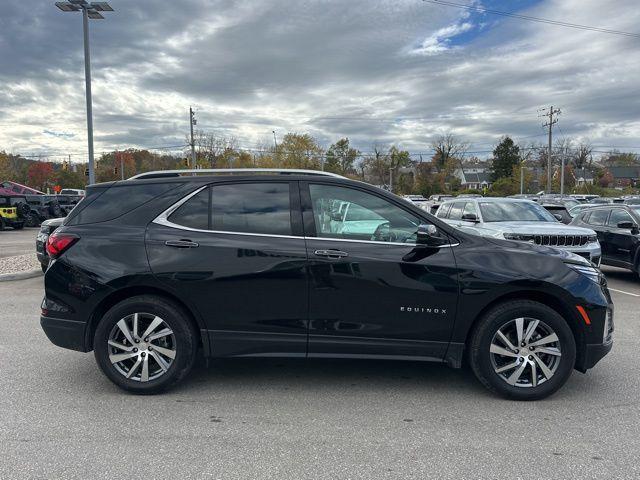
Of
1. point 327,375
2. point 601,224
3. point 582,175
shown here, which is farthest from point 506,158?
point 327,375

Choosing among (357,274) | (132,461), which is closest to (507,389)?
(357,274)

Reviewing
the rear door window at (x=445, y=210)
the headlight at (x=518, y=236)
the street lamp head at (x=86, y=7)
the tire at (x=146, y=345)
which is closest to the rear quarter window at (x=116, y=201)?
the tire at (x=146, y=345)

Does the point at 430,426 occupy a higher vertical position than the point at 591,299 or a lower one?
lower

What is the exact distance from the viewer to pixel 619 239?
32.9ft

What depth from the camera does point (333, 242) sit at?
3945 mm

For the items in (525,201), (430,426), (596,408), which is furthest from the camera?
(525,201)

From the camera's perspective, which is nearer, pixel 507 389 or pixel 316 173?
pixel 507 389

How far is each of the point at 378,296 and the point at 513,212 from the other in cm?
698

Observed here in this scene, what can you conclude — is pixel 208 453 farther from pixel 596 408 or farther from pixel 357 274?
pixel 596 408

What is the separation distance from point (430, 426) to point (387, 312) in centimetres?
90

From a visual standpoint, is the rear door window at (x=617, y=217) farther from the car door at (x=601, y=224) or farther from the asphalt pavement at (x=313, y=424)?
the asphalt pavement at (x=313, y=424)

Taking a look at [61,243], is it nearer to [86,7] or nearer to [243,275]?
[243,275]

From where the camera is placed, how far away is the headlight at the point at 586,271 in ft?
13.0

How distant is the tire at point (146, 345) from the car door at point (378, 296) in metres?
1.06
